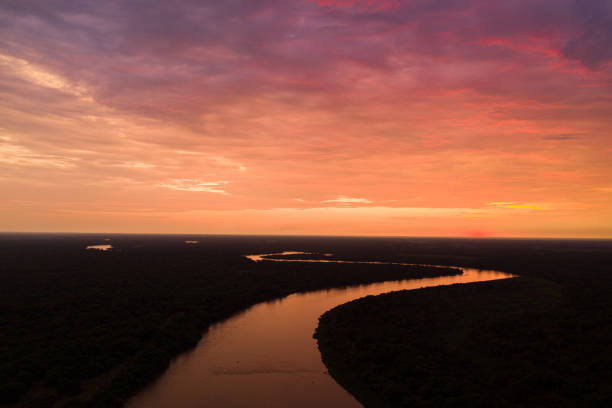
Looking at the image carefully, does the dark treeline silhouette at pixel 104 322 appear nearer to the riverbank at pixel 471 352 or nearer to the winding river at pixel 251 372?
the winding river at pixel 251 372

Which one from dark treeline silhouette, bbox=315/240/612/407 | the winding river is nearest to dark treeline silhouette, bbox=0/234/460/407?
the winding river

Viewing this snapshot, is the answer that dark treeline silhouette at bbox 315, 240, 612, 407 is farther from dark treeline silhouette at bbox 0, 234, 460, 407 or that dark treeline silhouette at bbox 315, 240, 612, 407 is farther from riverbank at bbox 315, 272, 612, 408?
dark treeline silhouette at bbox 0, 234, 460, 407

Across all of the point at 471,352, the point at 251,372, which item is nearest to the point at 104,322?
the point at 251,372

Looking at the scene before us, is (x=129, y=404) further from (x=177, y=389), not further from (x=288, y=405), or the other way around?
(x=288, y=405)

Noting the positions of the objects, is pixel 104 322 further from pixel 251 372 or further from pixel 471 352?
pixel 471 352

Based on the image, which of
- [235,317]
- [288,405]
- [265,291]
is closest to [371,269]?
[265,291]

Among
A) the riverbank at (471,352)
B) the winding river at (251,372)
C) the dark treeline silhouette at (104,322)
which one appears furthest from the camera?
the dark treeline silhouette at (104,322)

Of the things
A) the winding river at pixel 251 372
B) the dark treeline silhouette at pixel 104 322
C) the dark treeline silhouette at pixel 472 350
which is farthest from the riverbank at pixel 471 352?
the dark treeline silhouette at pixel 104 322
